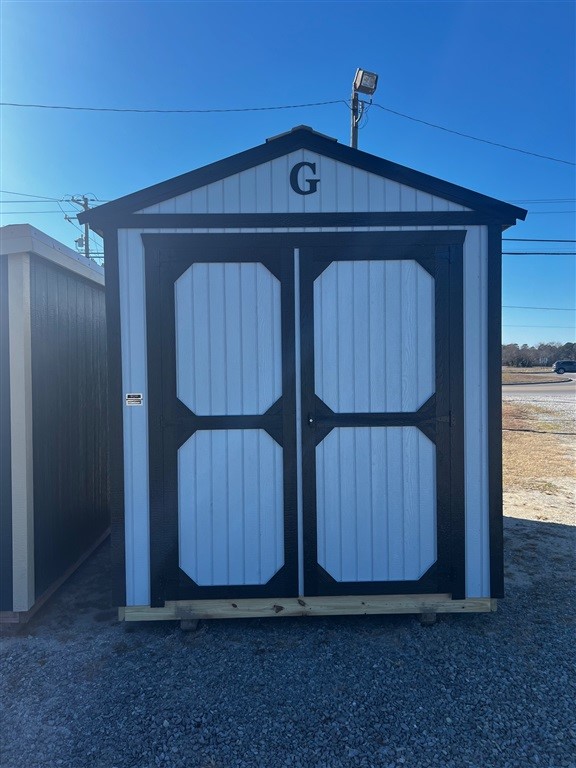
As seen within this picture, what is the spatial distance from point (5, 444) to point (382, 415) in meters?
2.45

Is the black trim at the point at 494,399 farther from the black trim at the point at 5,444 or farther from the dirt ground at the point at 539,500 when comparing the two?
the black trim at the point at 5,444

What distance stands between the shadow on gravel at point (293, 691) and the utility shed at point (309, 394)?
0.19m

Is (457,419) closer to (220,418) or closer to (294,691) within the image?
(220,418)

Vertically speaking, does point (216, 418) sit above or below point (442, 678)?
above

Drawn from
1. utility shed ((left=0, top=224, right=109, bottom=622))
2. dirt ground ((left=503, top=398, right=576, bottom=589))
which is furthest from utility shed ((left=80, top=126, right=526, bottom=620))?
dirt ground ((left=503, top=398, right=576, bottom=589))

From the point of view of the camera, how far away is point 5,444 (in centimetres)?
300

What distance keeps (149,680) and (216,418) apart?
4.81 feet

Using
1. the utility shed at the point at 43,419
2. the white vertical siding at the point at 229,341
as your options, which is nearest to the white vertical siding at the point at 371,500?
the white vertical siding at the point at 229,341

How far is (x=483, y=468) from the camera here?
2984 millimetres

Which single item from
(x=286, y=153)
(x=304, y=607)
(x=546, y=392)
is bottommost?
(x=304, y=607)

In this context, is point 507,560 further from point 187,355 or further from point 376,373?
point 187,355

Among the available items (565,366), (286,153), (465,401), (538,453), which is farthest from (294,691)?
(565,366)

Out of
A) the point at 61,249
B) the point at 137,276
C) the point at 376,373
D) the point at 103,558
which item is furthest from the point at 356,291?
the point at 103,558

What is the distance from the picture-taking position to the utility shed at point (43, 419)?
9.80ft
